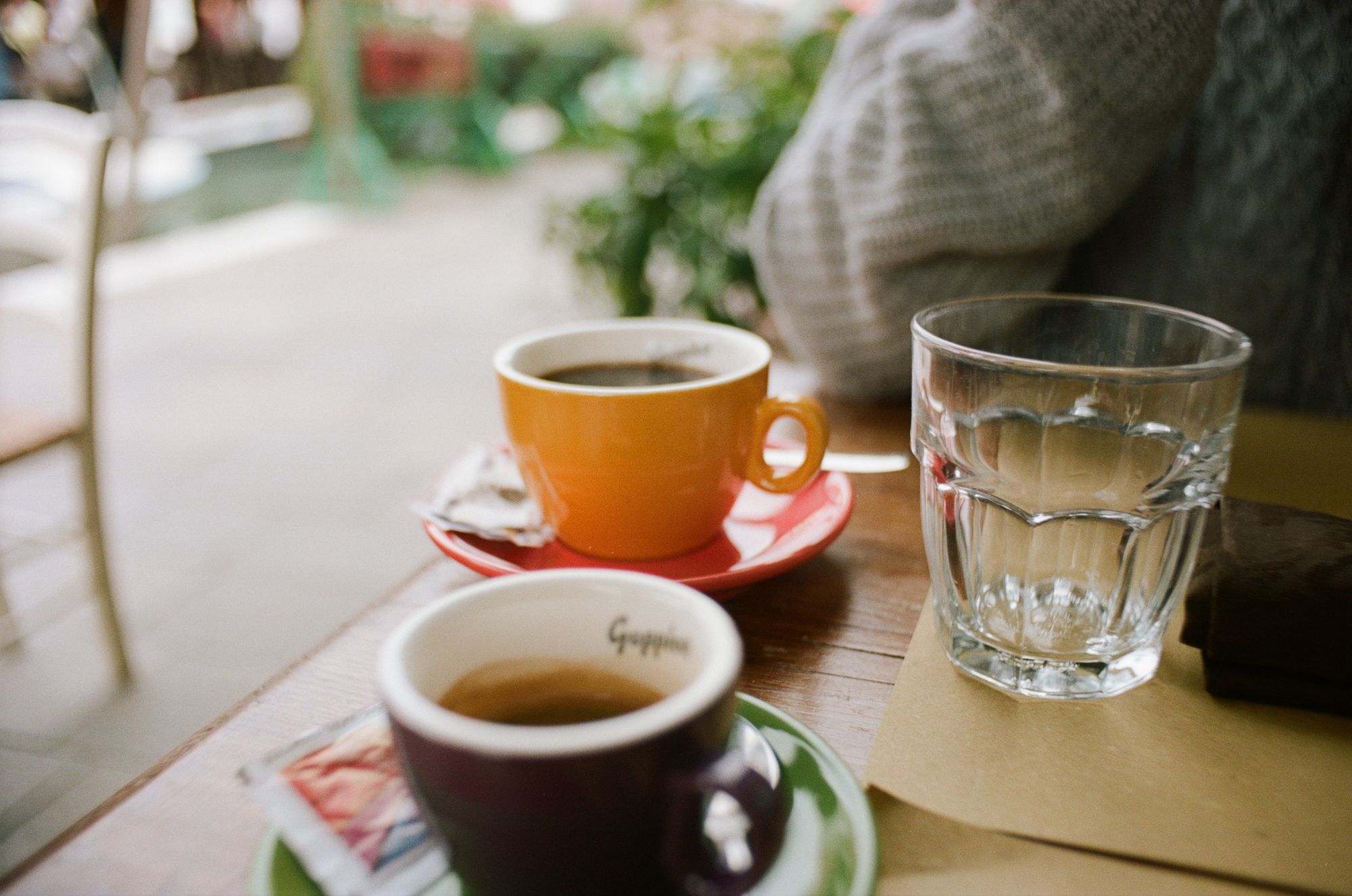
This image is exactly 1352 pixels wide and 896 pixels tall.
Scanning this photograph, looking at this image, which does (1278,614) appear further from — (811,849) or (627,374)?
(627,374)

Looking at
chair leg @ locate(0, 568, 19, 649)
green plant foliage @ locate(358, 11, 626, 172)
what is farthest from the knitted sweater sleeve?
green plant foliage @ locate(358, 11, 626, 172)

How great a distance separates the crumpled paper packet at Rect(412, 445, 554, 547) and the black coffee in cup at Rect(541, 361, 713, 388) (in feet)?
0.24

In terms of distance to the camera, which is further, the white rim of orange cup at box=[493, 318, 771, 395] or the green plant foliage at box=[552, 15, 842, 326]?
the green plant foliage at box=[552, 15, 842, 326]

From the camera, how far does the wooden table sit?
0.33 meters

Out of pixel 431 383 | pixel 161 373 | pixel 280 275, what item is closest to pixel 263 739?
pixel 431 383

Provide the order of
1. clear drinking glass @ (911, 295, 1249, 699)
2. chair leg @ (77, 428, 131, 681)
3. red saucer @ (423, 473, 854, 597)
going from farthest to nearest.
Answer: chair leg @ (77, 428, 131, 681) → red saucer @ (423, 473, 854, 597) → clear drinking glass @ (911, 295, 1249, 699)

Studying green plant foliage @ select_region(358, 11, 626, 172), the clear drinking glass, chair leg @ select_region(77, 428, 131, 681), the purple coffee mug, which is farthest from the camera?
green plant foliage @ select_region(358, 11, 626, 172)

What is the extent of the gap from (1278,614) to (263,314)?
3507 mm

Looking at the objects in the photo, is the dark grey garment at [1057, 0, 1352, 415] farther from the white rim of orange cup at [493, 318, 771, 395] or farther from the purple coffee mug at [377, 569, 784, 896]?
the purple coffee mug at [377, 569, 784, 896]

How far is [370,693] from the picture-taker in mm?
434

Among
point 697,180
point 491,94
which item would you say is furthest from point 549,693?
point 491,94

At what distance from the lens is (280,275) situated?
3.90 m

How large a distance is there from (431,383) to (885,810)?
8.68 feet

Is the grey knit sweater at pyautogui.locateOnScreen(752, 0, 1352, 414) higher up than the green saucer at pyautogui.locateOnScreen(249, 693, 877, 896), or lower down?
higher up
